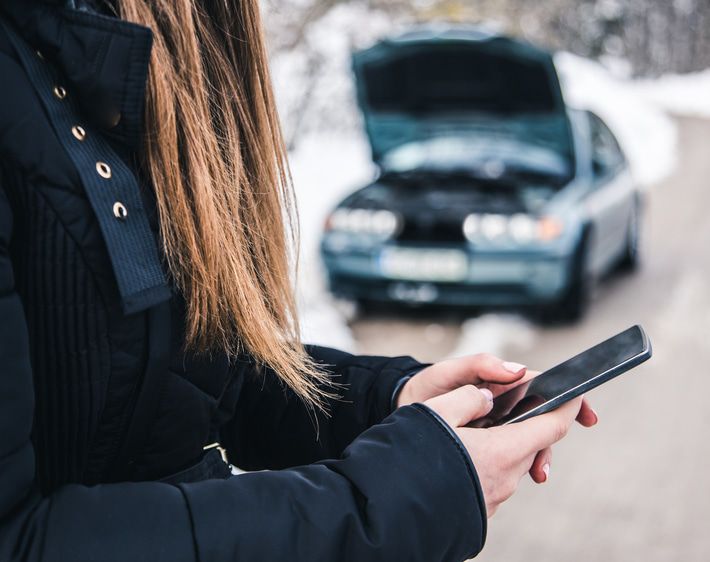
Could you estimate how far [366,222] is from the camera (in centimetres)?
609

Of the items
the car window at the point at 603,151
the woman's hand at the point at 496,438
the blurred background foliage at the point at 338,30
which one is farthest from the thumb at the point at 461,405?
the car window at the point at 603,151

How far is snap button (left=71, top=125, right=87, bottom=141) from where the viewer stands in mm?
932

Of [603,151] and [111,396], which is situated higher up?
[111,396]

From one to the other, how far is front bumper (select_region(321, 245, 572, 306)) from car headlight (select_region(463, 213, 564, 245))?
0.10 meters

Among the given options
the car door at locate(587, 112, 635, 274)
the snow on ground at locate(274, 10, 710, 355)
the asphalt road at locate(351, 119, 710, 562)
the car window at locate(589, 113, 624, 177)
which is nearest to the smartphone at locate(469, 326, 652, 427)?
the snow on ground at locate(274, 10, 710, 355)

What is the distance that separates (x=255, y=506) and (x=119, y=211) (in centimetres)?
34

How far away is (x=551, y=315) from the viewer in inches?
247

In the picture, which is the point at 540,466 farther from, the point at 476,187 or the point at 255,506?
the point at 476,187

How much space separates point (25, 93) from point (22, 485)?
382 millimetres

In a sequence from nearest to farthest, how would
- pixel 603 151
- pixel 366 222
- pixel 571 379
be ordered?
pixel 571 379, pixel 366 222, pixel 603 151

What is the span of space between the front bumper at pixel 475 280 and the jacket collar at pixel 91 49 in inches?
196

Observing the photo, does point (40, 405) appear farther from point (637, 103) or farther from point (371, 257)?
point (637, 103)

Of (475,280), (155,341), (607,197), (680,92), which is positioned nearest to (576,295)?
(475,280)

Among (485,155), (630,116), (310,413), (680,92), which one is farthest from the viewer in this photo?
(680,92)
